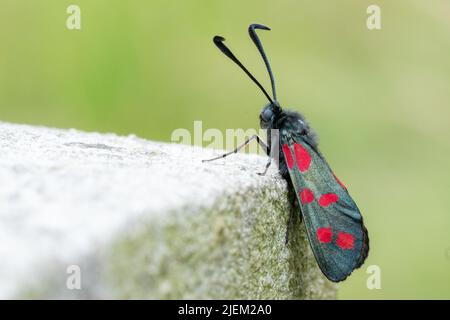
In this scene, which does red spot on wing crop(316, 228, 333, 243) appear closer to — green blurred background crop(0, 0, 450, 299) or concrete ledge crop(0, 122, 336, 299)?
concrete ledge crop(0, 122, 336, 299)

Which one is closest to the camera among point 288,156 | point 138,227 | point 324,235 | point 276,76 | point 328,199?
point 138,227

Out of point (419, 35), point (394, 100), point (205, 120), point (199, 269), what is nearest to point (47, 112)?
point (205, 120)

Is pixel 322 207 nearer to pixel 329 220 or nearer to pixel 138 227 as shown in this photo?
pixel 329 220

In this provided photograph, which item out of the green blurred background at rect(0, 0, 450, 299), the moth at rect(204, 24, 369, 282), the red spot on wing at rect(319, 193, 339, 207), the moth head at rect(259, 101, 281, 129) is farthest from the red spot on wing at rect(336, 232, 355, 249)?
the green blurred background at rect(0, 0, 450, 299)

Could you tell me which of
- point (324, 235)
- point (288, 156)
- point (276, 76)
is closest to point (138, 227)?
point (324, 235)
